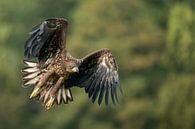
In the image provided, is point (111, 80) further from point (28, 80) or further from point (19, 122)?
point (19, 122)

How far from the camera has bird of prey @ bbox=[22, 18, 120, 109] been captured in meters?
5.24

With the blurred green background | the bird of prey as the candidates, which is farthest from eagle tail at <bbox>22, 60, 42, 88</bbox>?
the blurred green background

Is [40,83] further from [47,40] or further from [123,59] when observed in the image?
[123,59]

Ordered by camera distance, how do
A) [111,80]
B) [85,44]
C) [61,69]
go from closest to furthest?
[61,69]
[111,80]
[85,44]

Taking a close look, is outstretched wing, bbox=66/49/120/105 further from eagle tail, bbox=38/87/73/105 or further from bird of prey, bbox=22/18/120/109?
eagle tail, bbox=38/87/73/105

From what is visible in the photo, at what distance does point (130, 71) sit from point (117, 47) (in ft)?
2.37

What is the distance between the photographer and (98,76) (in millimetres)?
5855

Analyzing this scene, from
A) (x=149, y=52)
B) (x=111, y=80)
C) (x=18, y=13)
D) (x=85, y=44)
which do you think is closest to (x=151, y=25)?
(x=149, y=52)

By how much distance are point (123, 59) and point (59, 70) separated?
41.0 ft

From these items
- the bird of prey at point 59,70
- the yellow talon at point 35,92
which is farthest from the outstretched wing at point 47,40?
the yellow talon at point 35,92

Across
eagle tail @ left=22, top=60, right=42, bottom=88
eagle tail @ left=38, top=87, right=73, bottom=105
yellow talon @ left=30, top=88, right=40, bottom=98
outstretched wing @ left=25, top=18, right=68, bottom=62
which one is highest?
outstretched wing @ left=25, top=18, right=68, bottom=62

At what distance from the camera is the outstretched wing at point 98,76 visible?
18.8ft

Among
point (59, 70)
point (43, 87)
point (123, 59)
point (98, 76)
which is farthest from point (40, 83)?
point (123, 59)

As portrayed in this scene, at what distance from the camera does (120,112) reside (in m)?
18.2
